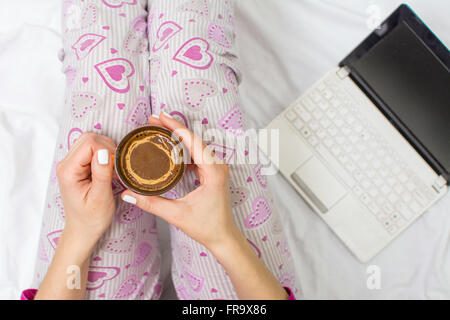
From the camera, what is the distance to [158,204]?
0.54m

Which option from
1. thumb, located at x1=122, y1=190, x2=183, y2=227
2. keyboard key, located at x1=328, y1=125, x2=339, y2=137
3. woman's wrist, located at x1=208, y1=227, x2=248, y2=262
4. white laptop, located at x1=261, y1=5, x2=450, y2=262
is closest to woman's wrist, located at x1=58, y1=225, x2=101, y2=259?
thumb, located at x1=122, y1=190, x2=183, y2=227

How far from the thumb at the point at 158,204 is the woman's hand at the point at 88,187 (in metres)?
0.04

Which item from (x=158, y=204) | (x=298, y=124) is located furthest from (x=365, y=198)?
(x=158, y=204)

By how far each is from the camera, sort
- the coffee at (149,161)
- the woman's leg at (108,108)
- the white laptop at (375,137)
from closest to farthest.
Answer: the coffee at (149,161) → the woman's leg at (108,108) → the white laptop at (375,137)

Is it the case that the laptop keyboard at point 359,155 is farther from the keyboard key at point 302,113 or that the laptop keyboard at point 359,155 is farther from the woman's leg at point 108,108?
the woman's leg at point 108,108

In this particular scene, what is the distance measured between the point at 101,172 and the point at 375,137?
1.99ft

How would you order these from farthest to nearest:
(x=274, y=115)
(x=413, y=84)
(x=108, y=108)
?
(x=274, y=115)
(x=413, y=84)
(x=108, y=108)

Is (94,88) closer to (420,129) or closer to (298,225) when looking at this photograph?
(298,225)

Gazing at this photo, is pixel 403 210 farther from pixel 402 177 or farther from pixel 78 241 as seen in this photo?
pixel 78 241

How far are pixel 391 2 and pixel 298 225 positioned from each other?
1.98 feet

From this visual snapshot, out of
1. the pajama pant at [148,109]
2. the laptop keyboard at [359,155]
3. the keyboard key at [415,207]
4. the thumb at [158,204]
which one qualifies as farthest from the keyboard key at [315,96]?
the thumb at [158,204]

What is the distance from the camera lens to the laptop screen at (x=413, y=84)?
731mm
